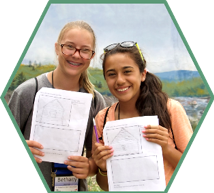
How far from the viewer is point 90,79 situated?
200 cm

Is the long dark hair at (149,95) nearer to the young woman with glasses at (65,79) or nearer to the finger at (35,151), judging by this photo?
the young woman with glasses at (65,79)

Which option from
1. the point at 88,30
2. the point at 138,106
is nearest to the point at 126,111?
the point at 138,106

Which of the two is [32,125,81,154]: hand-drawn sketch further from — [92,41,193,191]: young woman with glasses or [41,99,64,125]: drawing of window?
[92,41,193,191]: young woman with glasses

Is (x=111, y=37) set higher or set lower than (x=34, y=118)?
higher

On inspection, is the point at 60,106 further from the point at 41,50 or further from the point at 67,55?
the point at 41,50

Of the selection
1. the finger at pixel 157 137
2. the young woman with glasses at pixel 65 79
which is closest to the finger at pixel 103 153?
the young woman with glasses at pixel 65 79

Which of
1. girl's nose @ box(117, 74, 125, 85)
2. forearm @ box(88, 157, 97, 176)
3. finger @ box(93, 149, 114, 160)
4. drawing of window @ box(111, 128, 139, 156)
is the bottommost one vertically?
forearm @ box(88, 157, 97, 176)

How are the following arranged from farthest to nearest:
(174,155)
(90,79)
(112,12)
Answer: (90,79), (112,12), (174,155)

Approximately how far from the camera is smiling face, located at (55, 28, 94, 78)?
171 cm

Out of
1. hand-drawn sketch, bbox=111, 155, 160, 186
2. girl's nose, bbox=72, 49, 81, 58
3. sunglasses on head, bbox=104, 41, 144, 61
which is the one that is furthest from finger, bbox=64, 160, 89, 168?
sunglasses on head, bbox=104, 41, 144, 61

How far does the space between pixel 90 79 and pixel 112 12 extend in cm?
66

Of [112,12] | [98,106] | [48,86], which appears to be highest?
[112,12]

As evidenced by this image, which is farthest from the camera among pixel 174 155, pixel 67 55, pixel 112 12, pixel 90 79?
pixel 90 79

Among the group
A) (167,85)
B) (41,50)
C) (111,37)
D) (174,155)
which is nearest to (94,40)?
(111,37)
